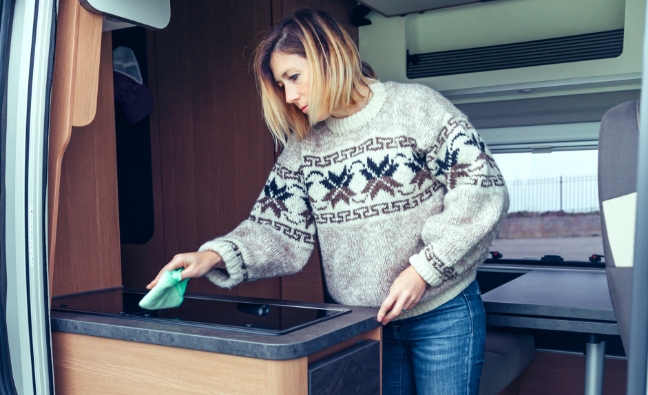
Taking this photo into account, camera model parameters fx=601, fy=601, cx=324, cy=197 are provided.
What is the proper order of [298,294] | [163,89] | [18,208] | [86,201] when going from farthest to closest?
1. [163,89]
2. [298,294]
3. [86,201]
4. [18,208]

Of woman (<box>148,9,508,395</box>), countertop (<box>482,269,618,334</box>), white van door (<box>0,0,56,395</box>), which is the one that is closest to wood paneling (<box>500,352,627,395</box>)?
countertop (<box>482,269,618,334</box>)

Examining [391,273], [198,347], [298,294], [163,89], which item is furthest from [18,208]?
[163,89]

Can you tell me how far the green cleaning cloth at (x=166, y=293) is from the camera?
1.28 meters

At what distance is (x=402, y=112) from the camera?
4.56ft

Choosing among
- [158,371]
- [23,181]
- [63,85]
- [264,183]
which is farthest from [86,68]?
[264,183]

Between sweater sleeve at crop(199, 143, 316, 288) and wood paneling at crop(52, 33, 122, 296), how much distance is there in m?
0.43

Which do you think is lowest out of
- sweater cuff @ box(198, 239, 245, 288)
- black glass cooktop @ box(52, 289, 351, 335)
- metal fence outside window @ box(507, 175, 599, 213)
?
black glass cooktop @ box(52, 289, 351, 335)

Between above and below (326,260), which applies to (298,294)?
below

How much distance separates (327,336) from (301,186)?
50 cm

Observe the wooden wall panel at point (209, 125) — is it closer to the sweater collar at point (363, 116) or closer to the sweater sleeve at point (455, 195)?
the sweater collar at point (363, 116)

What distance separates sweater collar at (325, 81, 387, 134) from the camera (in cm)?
142

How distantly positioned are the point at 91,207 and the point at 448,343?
3.34 feet

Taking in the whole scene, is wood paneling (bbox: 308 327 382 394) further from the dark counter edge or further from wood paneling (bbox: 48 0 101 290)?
wood paneling (bbox: 48 0 101 290)

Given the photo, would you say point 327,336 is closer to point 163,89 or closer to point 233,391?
point 233,391
